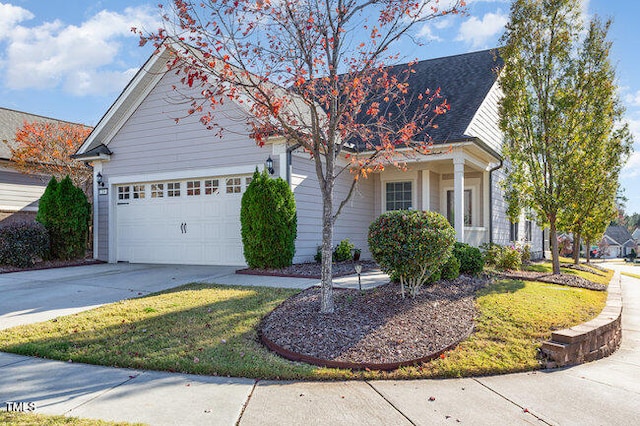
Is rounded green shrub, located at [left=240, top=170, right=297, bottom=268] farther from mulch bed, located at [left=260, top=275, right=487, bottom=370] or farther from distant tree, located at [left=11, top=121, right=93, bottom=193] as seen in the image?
distant tree, located at [left=11, top=121, right=93, bottom=193]

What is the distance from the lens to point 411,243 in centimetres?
600

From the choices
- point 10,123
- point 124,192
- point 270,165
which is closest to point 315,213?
point 270,165

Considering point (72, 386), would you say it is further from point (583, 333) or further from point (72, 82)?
point (72, 82)

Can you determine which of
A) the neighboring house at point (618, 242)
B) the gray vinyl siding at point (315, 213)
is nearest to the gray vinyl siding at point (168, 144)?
the gray vinyl siding at point (315, 213)

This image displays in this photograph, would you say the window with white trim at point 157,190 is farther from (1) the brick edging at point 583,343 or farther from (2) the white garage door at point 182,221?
(1) the brick edging at point 583,343

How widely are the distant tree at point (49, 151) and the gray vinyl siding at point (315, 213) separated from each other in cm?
895

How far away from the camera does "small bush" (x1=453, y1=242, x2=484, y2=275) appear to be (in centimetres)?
841

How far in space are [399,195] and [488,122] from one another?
149 inches

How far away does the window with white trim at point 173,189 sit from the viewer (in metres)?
11.6

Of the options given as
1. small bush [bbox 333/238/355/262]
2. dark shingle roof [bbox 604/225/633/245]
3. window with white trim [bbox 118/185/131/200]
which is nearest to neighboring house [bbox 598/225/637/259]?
dark shingle roof [bbox 604/225/633/245]

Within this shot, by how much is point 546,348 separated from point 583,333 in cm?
56

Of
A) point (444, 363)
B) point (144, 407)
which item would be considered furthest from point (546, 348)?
point (144, 407)

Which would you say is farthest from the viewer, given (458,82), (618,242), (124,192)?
(618,242)

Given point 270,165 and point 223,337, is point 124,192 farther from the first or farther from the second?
point 223,337
